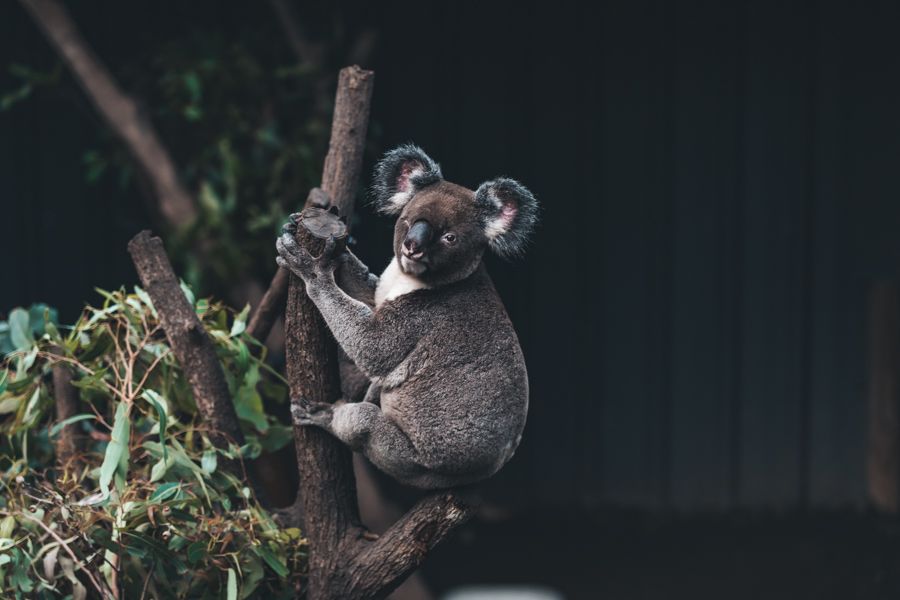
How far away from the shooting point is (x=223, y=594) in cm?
202

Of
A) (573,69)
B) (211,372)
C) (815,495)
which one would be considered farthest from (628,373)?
(211,372)

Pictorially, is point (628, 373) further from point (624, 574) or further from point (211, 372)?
point (211, 372)

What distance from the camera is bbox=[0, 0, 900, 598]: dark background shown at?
4.27 metres

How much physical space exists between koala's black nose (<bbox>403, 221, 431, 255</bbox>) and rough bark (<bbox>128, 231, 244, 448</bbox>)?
19.9 inches

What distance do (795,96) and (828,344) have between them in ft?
3.11

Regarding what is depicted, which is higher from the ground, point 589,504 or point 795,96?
point 795,96

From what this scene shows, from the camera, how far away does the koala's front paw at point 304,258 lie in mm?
1845

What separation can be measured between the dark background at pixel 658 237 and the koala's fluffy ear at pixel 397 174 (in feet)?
7.38

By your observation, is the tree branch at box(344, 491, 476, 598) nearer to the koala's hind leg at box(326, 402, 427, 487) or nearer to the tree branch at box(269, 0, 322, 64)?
the koala's hind leg at box(326, 402, 427, 487)

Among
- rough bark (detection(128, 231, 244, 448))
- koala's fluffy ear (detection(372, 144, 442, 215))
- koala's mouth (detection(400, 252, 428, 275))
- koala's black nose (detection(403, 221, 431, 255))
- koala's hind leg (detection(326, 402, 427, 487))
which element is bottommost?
koala's hind leg (detection(326, 402, 427, 487))

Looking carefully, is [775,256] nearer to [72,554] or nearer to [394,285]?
[394,285]

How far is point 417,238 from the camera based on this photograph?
179 cm

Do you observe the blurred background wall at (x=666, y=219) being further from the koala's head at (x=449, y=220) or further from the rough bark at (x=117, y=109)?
the koala's head at (x=449, y=220)

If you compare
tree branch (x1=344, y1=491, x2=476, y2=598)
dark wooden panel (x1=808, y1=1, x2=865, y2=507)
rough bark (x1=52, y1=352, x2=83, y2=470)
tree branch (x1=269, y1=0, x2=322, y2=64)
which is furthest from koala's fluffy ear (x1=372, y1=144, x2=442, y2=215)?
dark wooden panel (x1=808, y1=1, x2=865, y2=507)
